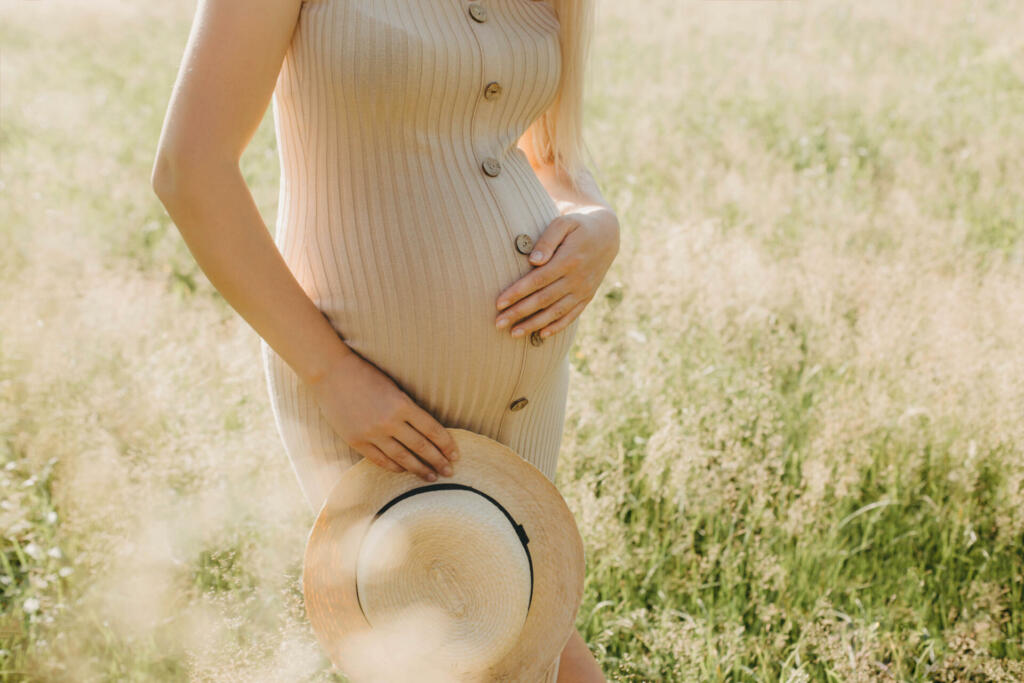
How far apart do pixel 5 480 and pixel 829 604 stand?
2577 mm

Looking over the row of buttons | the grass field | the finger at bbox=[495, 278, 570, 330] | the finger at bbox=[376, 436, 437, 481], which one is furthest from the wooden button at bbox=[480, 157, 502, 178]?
the grass field

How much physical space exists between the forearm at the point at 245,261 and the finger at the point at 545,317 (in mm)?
291

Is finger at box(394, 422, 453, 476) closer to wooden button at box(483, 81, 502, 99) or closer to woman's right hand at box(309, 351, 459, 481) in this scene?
woman's right hand at box(309, 351, 459, 481)

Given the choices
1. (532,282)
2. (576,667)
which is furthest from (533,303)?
(576,667)

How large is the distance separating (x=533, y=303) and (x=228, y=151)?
1.72ft

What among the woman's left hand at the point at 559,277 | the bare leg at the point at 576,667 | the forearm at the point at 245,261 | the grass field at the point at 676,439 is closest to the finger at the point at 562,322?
the woman's left hand at the point at 559,277

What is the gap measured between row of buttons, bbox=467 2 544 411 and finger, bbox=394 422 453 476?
0.20 m

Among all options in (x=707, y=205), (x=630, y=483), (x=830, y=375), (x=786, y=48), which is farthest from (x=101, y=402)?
(x=786, y=48)

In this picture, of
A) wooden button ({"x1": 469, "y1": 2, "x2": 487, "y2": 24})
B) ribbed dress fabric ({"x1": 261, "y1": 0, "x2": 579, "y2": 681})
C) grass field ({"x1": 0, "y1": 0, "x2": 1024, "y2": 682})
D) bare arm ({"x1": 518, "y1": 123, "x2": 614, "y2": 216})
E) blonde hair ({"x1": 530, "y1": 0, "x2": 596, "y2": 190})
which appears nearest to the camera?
ribbed dress fabric ({"x1": 261, "y1": 0, "x2": 579, "y2": 681})

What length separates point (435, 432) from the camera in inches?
54.7

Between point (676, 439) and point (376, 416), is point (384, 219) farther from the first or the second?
point (676, 439)

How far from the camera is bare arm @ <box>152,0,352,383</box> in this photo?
1187mm

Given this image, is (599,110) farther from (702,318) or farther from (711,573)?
(711,573)

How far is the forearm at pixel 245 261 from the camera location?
4.00 feet
